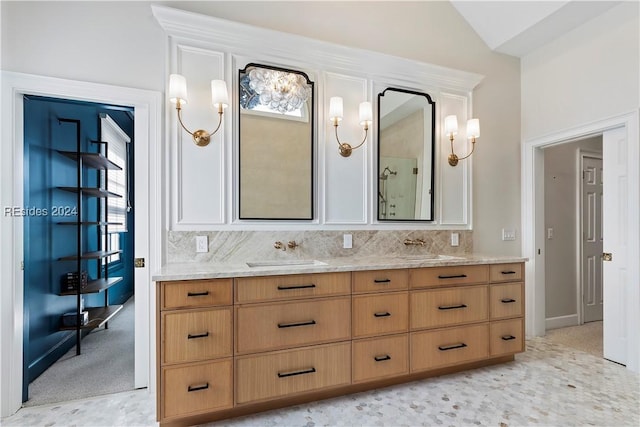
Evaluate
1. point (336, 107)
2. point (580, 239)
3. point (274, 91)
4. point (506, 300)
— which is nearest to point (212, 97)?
point (274, 91)

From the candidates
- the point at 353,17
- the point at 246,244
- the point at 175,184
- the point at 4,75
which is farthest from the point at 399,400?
the point at 4,75

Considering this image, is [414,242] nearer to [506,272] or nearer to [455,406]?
[506,272]

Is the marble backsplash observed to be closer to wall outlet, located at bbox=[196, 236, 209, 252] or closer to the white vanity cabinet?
wall outlet, located at bbox=[196, 236, 209, 252]

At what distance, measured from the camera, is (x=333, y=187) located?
9.18 ft

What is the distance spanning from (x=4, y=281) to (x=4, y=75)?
49.8 inches

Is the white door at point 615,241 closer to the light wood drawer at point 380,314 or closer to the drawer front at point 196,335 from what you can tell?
the light wood drawer at point 380,314

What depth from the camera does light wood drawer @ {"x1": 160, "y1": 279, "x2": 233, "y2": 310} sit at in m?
1.81

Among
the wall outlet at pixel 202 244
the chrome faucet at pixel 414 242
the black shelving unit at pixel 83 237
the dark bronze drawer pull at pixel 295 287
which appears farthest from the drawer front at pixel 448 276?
the black shelving unit at pixel 83 237

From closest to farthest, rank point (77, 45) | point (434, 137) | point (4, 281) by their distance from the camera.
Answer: point (4, 281), point (77, 45), point (434, 137)

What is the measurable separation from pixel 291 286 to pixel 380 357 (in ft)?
2.69

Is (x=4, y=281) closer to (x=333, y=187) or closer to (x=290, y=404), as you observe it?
(x=290, y=404)

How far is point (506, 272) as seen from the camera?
270 centimetres

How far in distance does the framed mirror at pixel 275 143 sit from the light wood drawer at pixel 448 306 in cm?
109

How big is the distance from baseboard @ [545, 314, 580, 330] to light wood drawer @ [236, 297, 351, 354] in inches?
→ 113
